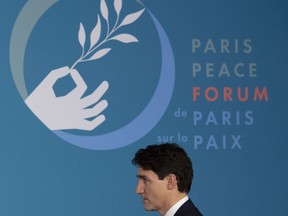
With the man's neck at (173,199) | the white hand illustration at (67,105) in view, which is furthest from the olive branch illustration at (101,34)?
the man's neck at (173,199)

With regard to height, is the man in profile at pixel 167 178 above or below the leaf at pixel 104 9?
below

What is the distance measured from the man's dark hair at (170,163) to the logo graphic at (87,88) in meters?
1.41

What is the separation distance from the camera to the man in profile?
9.69 ft

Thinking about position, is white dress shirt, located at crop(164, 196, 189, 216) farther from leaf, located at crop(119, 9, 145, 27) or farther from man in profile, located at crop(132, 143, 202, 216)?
leaf, located at crop(119, 9, 145, 27)

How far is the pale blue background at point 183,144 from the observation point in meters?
4.28

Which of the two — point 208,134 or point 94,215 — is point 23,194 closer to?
point 94,215

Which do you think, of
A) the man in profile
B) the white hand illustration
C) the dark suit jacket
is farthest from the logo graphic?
the dark suit jacket

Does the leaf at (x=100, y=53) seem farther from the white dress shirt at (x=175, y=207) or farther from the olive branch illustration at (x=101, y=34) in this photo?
the white dress shirt at (x=175, y=207)

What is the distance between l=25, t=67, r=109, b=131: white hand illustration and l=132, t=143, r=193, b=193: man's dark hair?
1420 mm

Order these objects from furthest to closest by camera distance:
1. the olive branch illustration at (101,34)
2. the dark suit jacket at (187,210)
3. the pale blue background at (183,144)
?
1. the olive branch illustration at (101,34)
2. the pale blue background at (183,144)
3. the dark suit jacket at (187,210)

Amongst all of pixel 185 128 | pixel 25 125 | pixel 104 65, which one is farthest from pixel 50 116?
pixel 185 128

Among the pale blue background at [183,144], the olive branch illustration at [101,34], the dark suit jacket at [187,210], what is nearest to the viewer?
the dark suit jacket at [187,210]

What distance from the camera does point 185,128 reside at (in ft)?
14.6

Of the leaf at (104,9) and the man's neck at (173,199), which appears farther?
the leaf at (104,9)
